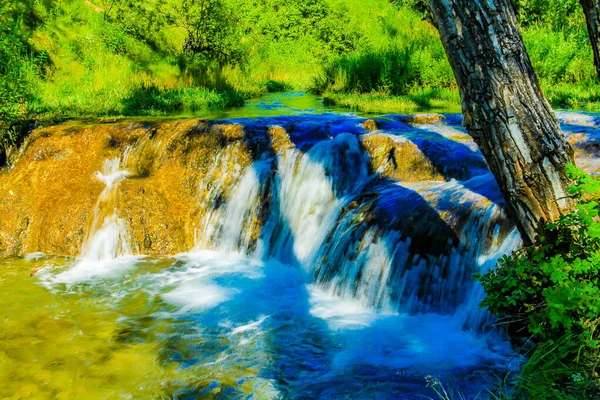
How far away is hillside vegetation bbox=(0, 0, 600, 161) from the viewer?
11.8 metres

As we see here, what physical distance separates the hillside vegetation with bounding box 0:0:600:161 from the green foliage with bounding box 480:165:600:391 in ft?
27.7

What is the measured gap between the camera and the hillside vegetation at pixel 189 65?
11.8 meters

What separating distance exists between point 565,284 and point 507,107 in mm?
1258

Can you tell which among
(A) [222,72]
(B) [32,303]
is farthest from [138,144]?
(A) [222,72]

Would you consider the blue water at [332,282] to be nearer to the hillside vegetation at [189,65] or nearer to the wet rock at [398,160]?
the wet rock at [398,160]

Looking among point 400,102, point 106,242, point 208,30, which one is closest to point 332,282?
point 106,242

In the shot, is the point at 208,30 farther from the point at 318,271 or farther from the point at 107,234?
the point at 318,271

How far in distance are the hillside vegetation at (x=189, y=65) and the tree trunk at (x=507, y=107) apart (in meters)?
7.78

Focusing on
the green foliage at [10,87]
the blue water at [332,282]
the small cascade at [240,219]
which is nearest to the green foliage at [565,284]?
the blue water at [332,282]

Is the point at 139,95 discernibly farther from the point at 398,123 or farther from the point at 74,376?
the point at 74,376

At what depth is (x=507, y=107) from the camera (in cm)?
361

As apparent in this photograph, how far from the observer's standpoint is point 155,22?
18219 millimetres

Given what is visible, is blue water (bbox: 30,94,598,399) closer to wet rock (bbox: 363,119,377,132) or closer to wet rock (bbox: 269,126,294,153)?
wet rock (bbox: 269,126,294,153)

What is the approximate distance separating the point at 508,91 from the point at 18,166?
8.11m
